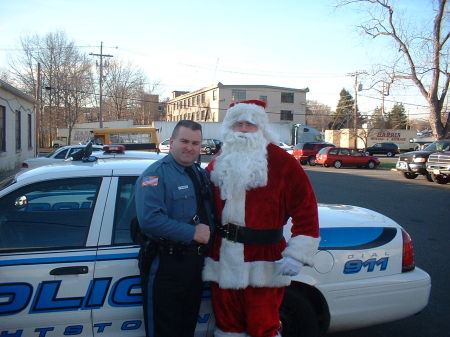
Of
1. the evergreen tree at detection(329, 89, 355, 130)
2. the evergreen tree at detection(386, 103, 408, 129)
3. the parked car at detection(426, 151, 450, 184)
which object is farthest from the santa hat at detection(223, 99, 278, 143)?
the evergreen tree at detection(329, 89, 355, 130)

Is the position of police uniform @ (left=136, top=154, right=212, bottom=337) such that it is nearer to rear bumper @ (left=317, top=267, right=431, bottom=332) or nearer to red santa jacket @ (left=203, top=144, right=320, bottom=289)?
red santa jacket @ (left=203, top=144, right=320, bottom=289)

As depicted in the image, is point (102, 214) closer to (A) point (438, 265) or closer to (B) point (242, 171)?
(B) point (242, 171)

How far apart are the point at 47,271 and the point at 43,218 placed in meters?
0.52

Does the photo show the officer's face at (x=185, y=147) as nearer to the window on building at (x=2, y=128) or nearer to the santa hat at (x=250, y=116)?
the santa hat at (x=250, y=116)

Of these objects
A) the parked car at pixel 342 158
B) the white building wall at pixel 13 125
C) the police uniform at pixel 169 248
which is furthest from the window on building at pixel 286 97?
the police uniform at pixel 169 248

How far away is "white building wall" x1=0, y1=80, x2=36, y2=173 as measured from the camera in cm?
1748

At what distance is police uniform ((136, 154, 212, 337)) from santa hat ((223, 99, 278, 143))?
552 millimetres

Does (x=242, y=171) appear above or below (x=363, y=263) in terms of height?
above

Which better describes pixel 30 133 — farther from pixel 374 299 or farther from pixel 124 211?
pixel 374 299

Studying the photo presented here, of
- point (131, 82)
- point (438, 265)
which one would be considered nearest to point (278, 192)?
point (438, 265)

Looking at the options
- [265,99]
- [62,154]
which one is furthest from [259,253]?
[265,99]

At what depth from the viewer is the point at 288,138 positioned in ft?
147

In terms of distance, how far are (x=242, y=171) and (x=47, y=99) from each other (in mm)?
46167

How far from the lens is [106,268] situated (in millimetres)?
2535
